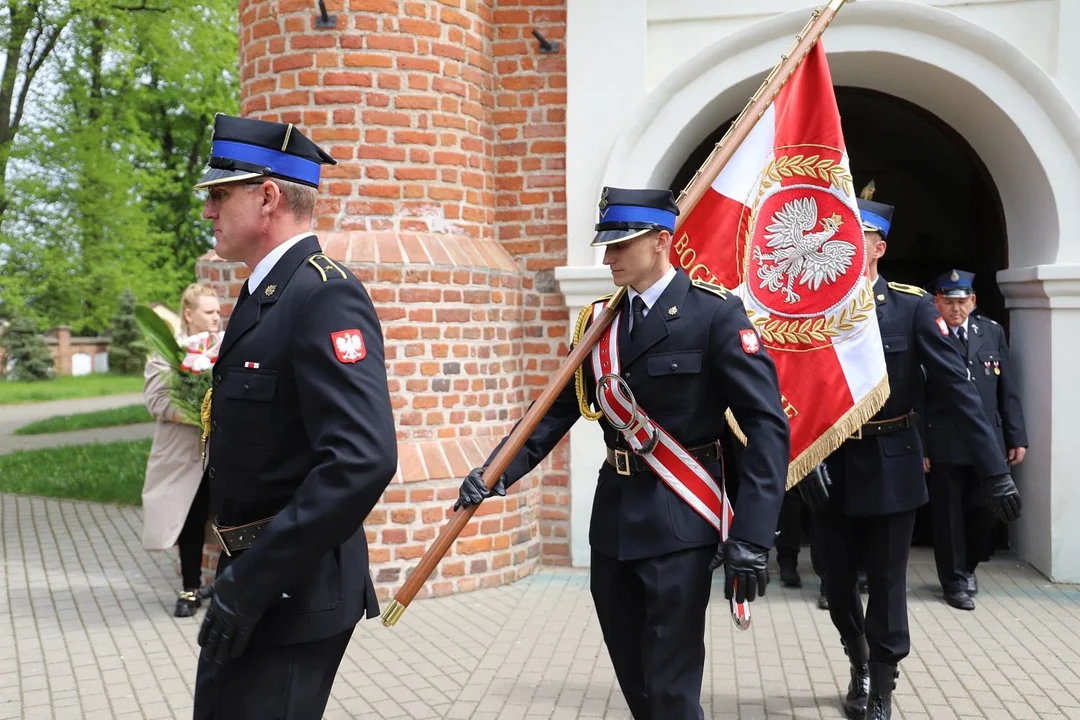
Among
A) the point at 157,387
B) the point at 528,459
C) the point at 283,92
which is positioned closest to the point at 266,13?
the point at 283,92

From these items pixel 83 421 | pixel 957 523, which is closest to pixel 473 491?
pixel 957 523

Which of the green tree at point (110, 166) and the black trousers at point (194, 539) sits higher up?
the green tree at point (110, 166)

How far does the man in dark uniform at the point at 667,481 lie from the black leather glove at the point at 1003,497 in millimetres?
1522

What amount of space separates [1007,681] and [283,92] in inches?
196

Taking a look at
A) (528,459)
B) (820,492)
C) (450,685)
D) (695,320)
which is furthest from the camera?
(450,685)

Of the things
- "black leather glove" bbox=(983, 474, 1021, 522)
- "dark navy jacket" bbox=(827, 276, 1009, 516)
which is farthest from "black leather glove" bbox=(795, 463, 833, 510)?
"black leather glove" bbox=(983, 474, 1021, 522)

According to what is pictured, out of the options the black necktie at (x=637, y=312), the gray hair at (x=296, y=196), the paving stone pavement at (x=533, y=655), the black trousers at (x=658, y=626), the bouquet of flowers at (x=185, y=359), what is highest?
the gray hair at (x=296, y=196)

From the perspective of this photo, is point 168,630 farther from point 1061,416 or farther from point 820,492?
point 1061,416

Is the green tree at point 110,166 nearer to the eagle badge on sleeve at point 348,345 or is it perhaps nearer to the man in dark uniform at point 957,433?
the man in dark uniform at point 957,433

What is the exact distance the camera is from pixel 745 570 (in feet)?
9.76

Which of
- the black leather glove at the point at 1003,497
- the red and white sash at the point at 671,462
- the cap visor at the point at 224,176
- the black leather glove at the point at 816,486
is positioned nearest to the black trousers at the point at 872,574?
the black leather glove at the point at 816,486

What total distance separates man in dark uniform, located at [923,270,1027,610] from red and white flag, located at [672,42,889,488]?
2417 millimetres

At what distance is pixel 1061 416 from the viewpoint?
21.0 feet

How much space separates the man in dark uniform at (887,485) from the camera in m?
4.21
